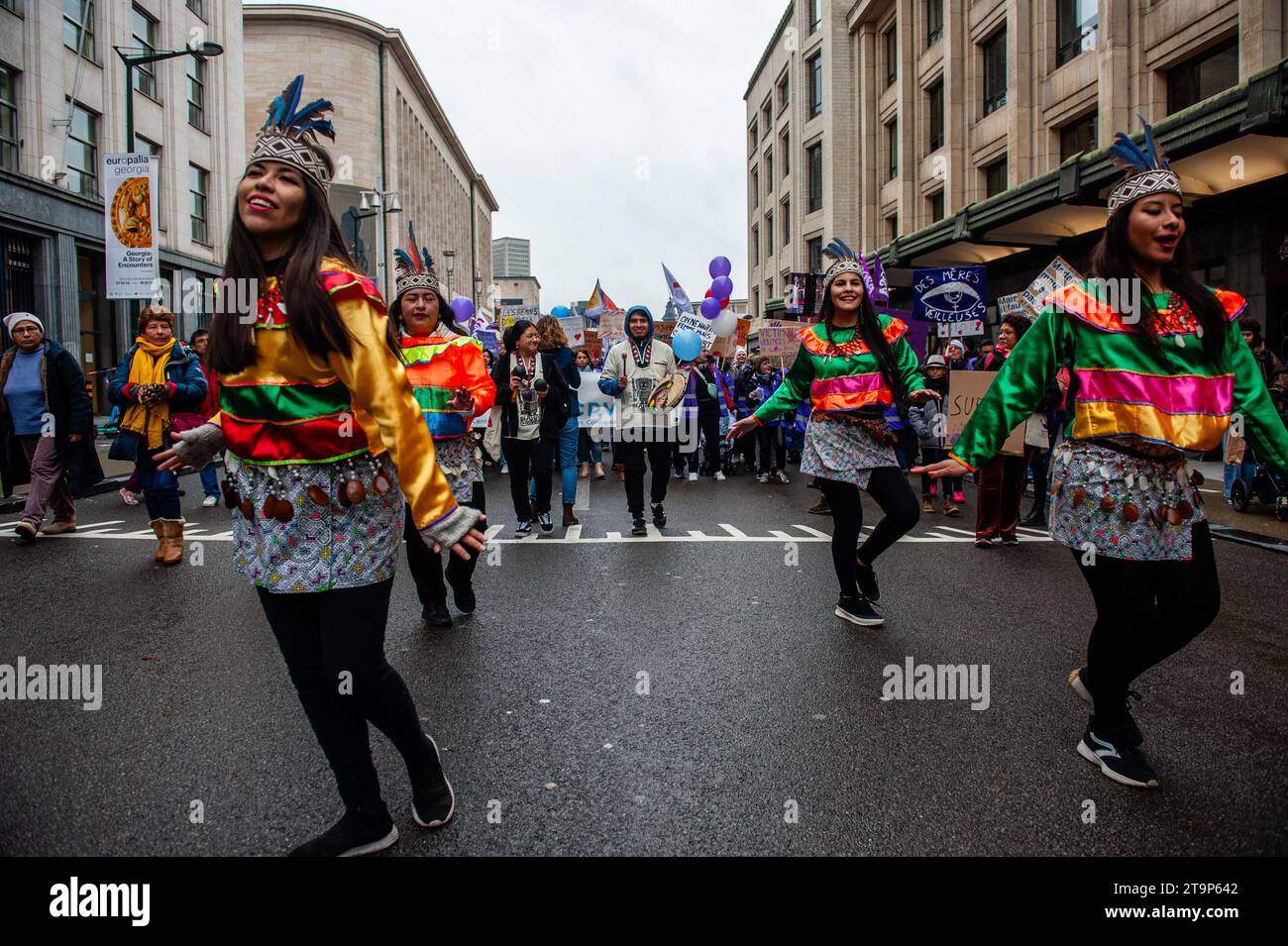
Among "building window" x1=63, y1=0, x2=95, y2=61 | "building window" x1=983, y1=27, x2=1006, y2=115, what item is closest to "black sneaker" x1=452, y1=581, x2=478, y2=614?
"building window" x1=983, y1=27, x2=1006, y2=115

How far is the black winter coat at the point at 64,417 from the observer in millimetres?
8320

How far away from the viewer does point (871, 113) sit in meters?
32.5

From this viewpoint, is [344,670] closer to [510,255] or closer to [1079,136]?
[1079,136]

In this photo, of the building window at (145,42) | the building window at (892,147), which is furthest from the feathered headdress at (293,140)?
the building window at (892,147)

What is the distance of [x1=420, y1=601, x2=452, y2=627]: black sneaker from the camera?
211 inches

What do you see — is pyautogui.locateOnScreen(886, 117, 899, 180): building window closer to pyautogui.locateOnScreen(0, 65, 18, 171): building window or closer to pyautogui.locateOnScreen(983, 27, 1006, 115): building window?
pyautogui.locateOnScreen(983, 27, 1006, 115): building window

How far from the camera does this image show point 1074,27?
20281 millimetres

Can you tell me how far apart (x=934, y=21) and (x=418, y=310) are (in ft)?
88.8

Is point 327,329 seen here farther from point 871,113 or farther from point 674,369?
point 871,113

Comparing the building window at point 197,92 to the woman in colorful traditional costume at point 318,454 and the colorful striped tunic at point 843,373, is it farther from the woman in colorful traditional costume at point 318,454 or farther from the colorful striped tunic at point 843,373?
the woman in colorful traditional costume at point 318,454

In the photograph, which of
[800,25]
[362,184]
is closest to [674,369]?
[800,25]

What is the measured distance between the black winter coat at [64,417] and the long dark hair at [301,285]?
6.65 m

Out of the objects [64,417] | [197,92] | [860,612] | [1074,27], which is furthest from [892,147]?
[860,612]
